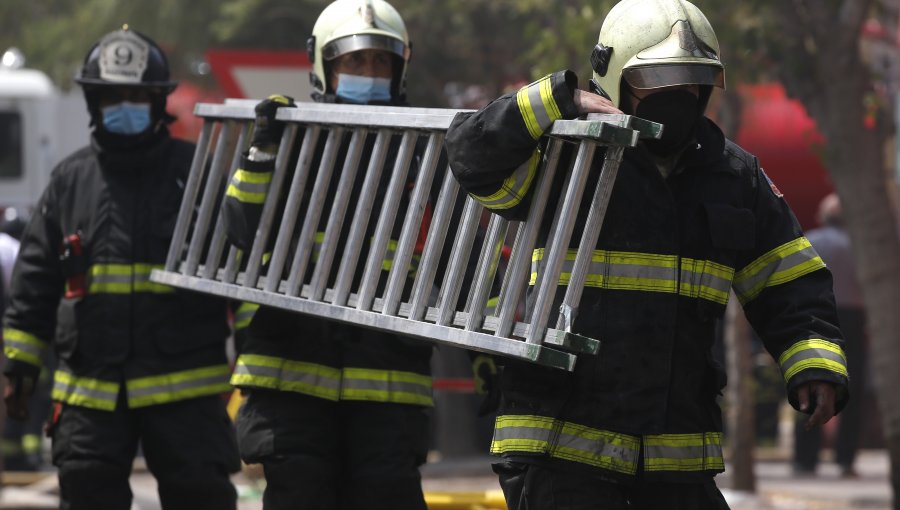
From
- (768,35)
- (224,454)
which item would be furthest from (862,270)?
(224,454)

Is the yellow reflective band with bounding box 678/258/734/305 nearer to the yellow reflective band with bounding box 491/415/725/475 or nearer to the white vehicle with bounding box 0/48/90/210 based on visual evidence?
the yellow reflective band with bounding box 491/415/725/475

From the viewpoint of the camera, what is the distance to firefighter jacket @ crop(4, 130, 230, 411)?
6340 mm

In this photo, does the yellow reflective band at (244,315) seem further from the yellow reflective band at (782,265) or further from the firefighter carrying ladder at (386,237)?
the yellow reflective band at (782,265)

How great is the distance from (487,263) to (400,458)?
136 cm

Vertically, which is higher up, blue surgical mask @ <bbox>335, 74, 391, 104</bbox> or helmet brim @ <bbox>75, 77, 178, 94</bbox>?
helmet brim @ <bbox>75, 77, 178, 94</bbox>

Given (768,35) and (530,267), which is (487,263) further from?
(768,35)

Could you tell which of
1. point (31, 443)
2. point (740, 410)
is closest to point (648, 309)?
point (740, 410)

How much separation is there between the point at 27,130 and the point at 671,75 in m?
15.0

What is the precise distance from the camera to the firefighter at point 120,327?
6.32 meters

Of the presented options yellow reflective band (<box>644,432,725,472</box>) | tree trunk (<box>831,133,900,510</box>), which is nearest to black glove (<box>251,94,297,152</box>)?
yellow reflective band (<box>644,432,725,472</box>)

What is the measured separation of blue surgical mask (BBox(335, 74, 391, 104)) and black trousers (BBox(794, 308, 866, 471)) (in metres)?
6.87

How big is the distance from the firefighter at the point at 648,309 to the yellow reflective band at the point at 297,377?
1.23 meters

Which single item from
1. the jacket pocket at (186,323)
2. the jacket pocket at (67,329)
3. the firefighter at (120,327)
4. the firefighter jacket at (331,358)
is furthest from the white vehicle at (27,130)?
the firefighter jacket at (331,358)

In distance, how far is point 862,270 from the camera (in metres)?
8.88
